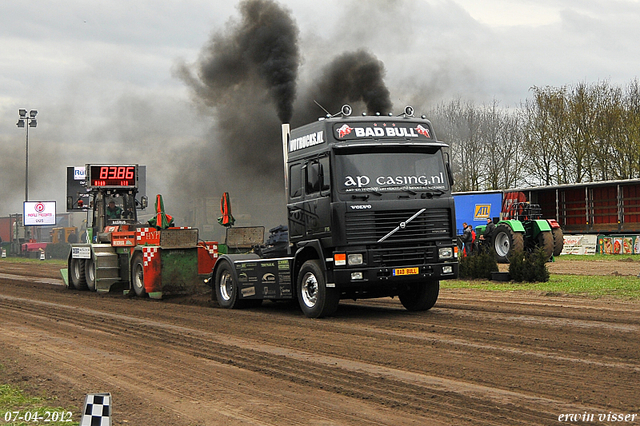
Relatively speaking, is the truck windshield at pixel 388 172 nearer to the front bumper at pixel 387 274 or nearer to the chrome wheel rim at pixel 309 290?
the front bumper at pixel 387 274

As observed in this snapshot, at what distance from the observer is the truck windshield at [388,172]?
11.8 metres

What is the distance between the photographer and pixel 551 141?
4456 centimetres

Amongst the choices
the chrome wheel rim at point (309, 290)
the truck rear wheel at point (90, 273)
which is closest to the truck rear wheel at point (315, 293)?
the chrome wheel rim at point (309, 290)

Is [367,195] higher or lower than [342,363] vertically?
higher

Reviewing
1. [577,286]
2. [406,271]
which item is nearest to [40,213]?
[577,286]

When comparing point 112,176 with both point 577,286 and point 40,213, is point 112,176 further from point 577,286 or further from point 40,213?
point 40,213

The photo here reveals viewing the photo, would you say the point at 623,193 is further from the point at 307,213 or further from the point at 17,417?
the point at 17,417

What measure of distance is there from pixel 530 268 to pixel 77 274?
43.2ft

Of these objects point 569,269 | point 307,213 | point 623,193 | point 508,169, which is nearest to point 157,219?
point 307,213

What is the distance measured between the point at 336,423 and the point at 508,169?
4251 centimetres

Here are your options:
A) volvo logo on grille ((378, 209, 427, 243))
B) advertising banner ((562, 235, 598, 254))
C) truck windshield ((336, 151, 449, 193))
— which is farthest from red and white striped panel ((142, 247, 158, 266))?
advertising banner ((562, 235, 598, 254))

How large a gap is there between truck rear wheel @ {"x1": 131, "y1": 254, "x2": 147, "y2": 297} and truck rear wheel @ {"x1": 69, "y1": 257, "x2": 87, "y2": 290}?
3.82 meters

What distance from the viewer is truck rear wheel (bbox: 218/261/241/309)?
1453cm

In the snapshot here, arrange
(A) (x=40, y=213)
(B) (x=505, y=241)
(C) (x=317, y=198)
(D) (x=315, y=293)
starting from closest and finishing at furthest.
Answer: (C) (x=317, y=198) < (D) (x=315, y=293) < (B) (x=505, y=241) < (A) (x=40, y=213)
